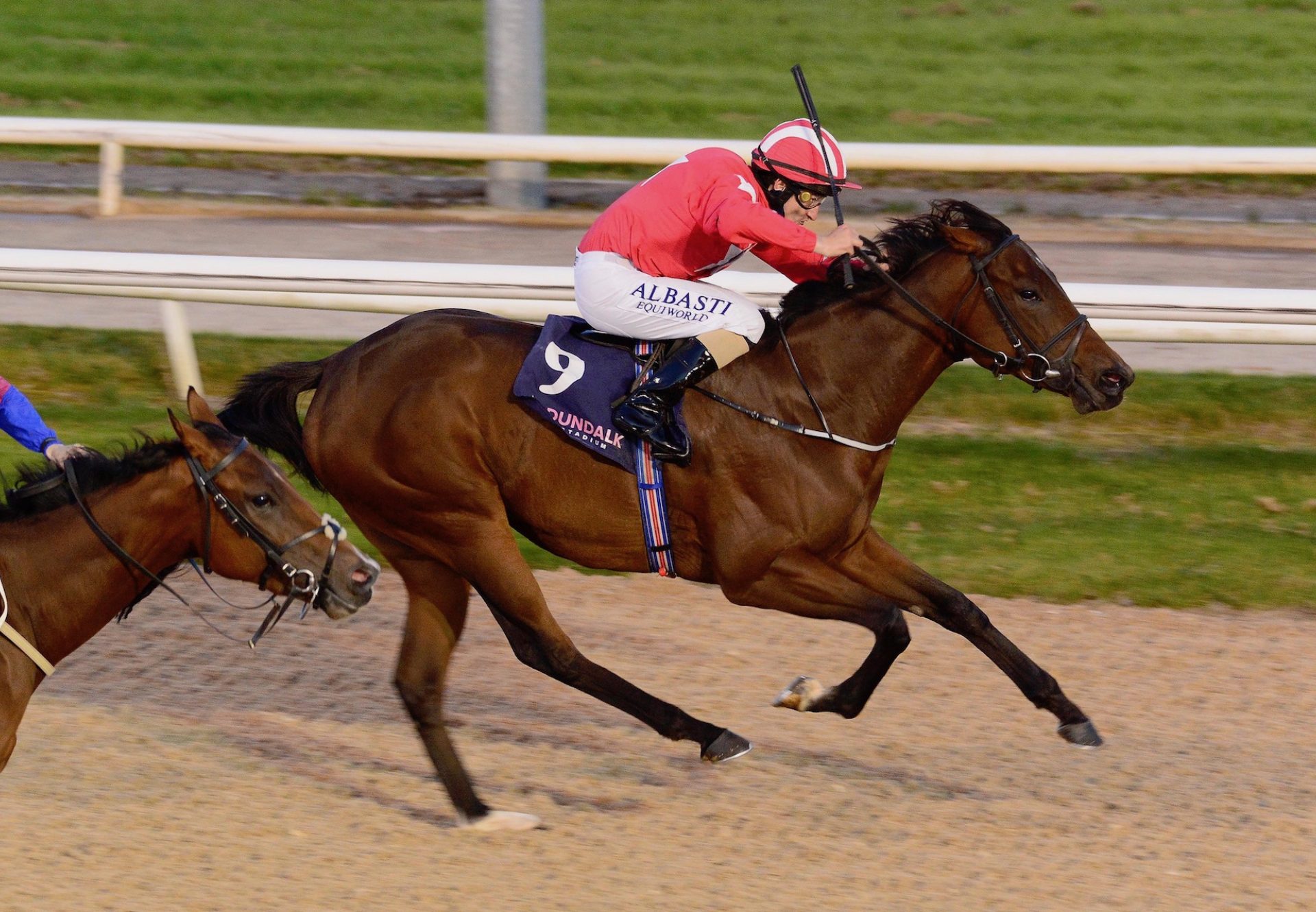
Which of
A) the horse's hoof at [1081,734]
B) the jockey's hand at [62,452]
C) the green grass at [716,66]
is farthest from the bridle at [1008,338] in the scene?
the green grass at [716,66]

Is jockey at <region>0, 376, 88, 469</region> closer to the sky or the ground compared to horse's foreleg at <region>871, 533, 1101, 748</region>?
closer to the sky

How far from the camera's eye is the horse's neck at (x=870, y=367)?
16.4ft

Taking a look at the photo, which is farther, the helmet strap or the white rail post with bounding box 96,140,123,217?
the white rail post with bounding box 96,140,123,217

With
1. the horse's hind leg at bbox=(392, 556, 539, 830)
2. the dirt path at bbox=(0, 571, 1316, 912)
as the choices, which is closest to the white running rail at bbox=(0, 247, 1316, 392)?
the dirt path at bbox=(0, 571, 1316, 912)

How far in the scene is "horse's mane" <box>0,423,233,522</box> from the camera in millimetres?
4250

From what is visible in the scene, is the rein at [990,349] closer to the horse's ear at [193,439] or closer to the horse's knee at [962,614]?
the horse's knee at [962,614]

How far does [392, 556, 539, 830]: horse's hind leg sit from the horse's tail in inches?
18.3

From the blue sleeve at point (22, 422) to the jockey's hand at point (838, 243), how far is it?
2.24 metres

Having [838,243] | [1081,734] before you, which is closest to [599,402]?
[838,243]

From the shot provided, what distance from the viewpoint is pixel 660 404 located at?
488cm

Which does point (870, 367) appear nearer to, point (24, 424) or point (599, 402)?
point (599, 402)

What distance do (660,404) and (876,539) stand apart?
83 cm

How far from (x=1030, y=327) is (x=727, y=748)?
1522 millimetres

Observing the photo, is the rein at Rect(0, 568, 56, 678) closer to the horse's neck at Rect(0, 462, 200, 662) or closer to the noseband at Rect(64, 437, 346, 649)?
the horse's neck at Rect(0, 462, 200, 662)
